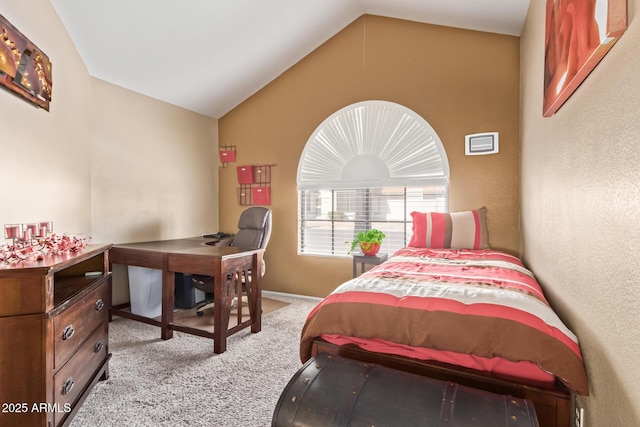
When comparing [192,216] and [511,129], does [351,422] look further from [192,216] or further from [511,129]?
[192,216]

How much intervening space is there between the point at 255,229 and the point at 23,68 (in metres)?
2.14

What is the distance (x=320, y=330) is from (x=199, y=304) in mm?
2688

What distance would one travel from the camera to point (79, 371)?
1.75 meters

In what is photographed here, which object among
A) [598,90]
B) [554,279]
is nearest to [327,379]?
[554,279]

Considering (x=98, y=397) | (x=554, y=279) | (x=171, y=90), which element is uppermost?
(x=171, y=90)

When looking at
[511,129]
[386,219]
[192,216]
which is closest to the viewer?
[511,129]

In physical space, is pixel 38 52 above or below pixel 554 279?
above

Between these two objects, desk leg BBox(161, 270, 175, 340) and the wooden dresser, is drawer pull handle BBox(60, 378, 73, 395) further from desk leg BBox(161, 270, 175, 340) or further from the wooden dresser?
desk leg BBox(161, 270, 175, 340)

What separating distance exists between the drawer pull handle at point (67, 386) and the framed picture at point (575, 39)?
8.54 feet

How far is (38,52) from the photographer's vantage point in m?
2.38

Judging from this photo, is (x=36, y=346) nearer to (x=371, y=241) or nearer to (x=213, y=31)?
(x=371, y=241)

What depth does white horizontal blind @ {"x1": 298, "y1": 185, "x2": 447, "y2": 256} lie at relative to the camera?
11.9ft

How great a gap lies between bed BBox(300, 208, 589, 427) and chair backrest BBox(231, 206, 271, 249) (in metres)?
1.72

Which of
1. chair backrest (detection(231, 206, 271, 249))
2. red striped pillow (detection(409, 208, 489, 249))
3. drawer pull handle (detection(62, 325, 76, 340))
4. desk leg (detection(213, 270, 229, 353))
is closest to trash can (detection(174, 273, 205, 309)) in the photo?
chair backrest (detection(231, 206, 271, 249))
